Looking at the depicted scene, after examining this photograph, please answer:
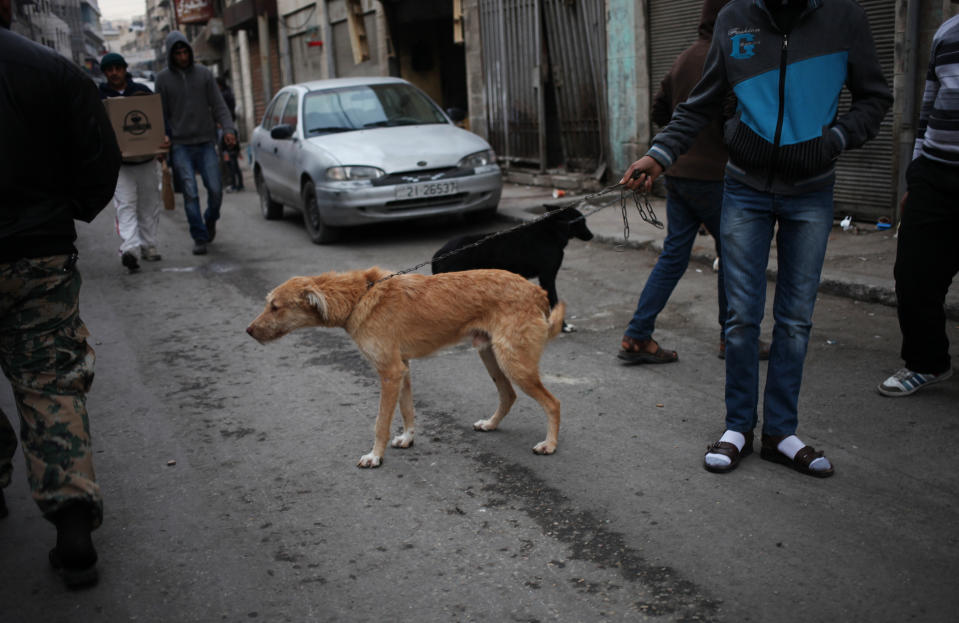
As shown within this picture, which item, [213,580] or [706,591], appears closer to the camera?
[706,591]

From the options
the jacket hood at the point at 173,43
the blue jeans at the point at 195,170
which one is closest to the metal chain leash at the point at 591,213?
the blue jeans at the point at 195,170

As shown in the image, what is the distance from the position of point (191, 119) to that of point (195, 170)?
2.01 feet

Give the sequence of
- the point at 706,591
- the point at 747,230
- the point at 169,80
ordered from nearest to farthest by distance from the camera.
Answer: the point at 706,591 < the point at 747,230 < the point at 169,80

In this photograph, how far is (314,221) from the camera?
9961mm

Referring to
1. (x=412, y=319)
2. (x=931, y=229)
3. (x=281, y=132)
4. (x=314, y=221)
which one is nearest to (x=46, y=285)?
(x=412, y=319)

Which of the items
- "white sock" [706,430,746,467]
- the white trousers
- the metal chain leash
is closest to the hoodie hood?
the metal chain leash

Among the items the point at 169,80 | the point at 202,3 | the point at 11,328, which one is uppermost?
the point at 202,3

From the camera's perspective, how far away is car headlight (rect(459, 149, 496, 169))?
9609 millimetres

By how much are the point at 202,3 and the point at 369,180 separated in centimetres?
3032

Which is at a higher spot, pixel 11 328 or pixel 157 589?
pixel 11 328

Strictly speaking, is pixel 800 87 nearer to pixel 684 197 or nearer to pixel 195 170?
pixel 684 197

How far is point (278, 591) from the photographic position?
2.78 metres

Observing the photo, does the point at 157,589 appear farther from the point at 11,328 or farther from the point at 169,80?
the point at 169,80

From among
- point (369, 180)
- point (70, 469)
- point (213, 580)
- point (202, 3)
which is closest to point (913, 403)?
point (213, 580)
